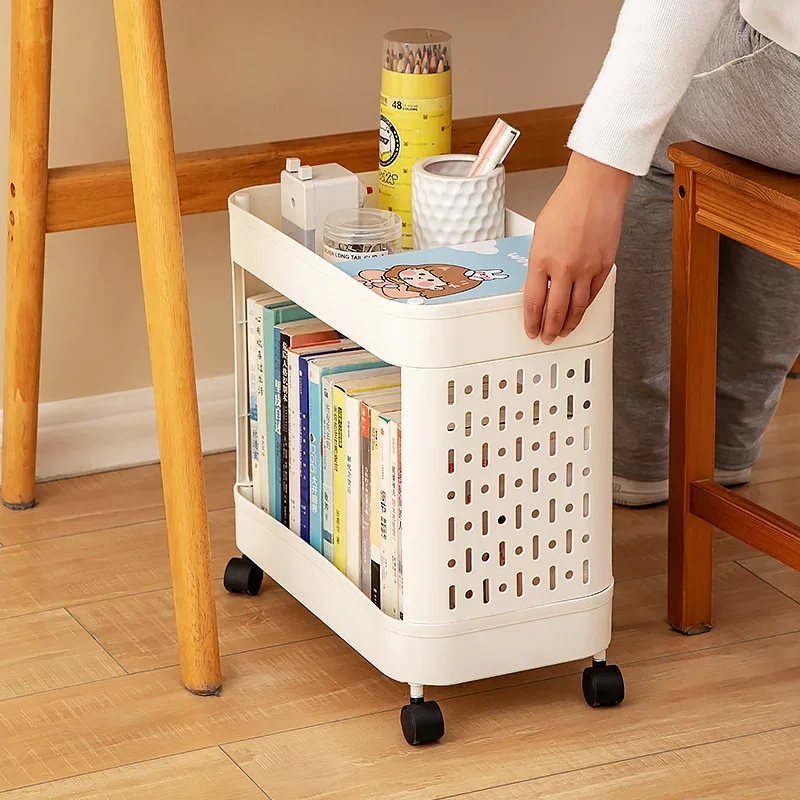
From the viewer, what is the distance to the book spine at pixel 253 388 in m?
1.32

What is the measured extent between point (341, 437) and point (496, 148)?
0.92 feet

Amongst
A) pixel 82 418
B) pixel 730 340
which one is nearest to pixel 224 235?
pixel 82 418

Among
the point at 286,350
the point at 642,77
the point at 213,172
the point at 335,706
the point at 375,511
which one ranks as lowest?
the point at 335,706

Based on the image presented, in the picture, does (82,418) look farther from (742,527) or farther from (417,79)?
(742,527)

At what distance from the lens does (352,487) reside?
121 cm

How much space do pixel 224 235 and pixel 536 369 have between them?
71 centimetres

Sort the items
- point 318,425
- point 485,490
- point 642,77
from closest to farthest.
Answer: point 642,77
point 485,490
point 318,425

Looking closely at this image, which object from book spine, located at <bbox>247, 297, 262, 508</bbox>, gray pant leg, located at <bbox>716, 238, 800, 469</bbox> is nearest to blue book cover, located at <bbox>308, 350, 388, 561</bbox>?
book spine, located at <bbox>247, 297, 262, 508</bbox>

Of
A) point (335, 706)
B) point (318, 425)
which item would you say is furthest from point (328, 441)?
point (335, 706)

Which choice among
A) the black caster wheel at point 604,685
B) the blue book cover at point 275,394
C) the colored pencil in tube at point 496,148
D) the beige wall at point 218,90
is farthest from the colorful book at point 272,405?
the beige wall at point 218,90

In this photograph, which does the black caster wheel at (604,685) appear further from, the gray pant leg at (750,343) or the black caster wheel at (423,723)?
the gray pant leg at (750,343)

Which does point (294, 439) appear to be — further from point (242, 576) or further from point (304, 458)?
point (242, 576)

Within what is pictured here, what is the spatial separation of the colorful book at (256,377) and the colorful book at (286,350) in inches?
1.1

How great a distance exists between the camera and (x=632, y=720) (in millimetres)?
1197
